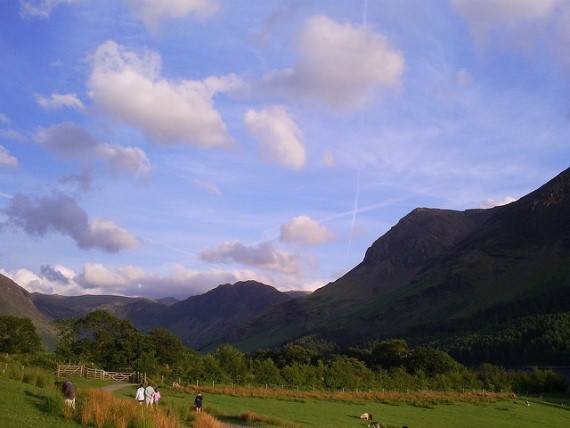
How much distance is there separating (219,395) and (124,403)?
34616mm

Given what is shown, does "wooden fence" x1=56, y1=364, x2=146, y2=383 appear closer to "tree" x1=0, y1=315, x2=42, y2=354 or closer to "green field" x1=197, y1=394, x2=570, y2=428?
"green field" x1=197, y1=394, x2=570, y2=428

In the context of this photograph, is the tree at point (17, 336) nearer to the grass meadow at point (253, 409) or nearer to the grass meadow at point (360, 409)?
the grass meadow at point (253, 409)

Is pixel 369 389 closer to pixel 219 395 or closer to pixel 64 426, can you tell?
pixel 219 395

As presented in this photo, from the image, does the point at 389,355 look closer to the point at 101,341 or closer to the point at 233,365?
the point at 233,365

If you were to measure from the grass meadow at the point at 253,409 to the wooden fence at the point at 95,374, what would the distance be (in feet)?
15.9

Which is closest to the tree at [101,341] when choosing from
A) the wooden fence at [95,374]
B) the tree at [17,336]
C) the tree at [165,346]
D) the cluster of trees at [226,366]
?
the cluster of trees at [226,366]

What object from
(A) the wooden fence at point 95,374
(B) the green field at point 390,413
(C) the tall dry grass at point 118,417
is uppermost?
(C) the tall dry grass at point 118,417

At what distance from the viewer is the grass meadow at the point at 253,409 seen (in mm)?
19391

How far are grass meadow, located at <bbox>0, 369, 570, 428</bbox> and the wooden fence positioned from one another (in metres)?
4.86

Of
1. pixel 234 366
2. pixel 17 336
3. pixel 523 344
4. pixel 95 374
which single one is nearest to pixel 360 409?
pixel 95 374

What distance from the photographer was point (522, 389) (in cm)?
9688

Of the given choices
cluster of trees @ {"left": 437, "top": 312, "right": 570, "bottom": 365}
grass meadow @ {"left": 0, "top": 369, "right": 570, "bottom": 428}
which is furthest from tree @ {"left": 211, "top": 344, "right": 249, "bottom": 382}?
cluster of trees @ {"left": 437, "top": 312, "right": 570, "bottom": 365}

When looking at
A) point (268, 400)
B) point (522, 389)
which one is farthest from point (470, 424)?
point (522, 389)

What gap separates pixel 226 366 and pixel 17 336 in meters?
44.1
